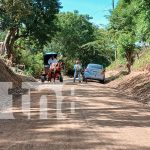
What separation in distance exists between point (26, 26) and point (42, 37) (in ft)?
8.22

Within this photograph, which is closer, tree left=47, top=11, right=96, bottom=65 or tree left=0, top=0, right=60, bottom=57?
tree left=0, top=0, right=60, bottom=57

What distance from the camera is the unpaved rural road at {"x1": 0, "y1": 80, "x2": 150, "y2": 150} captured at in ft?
30.5

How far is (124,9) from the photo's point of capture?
4000cm

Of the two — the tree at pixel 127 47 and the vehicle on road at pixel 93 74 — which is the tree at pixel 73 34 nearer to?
the tree at pixel 127 47

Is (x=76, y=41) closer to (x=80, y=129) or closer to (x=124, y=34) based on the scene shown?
(x=124, y=34)

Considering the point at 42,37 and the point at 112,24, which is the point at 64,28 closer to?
the point at 42,37

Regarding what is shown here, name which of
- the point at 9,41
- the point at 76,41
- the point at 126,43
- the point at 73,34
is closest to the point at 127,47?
the point at 126,43

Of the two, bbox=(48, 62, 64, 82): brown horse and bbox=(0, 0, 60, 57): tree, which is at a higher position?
bbox=(0, 0, 60, 57): tree

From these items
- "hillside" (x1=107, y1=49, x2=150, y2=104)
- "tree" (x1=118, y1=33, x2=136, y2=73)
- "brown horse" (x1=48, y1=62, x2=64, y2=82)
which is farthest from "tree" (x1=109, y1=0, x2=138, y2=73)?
"brown horse" (x1=48, y1=62, x2=64, y2=82)

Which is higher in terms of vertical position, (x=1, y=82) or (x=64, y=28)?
(x=64, y=28)

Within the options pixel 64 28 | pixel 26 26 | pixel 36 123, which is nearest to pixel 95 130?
pixel 36 123

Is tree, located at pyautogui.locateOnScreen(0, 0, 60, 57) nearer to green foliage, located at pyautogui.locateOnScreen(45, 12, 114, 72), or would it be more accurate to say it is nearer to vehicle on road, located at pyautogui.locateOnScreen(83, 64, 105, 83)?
vehicle on road, located at pyautogui.locateOnScreen(83, 64, 105, 83)

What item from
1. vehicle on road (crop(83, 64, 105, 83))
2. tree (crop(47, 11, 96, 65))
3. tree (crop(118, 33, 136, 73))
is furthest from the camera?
tree (crop(47, 11, 96, 65))

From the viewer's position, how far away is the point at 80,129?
1109cm
